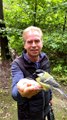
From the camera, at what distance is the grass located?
Answer: 4.24 metres

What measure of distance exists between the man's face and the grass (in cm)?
242

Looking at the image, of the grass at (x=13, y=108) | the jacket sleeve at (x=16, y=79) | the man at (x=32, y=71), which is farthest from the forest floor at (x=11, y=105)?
the jacket sleeve at (x=16, y=79)

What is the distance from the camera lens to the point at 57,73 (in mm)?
6570

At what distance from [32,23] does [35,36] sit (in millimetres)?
5347

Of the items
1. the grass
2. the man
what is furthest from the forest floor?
the man

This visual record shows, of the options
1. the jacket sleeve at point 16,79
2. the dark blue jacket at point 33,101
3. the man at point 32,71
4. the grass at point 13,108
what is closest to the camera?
the jacket sleeve at point 16,79

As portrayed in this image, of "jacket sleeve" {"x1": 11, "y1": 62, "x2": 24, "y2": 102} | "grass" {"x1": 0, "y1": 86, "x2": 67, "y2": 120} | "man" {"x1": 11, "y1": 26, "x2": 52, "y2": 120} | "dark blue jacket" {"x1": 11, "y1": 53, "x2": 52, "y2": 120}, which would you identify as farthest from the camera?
"grass" {"x1": 0, "y1": 86, "x2": 67, "y2": 120}

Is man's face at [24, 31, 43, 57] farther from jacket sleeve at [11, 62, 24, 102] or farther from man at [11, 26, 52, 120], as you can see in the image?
jacket sleeve at [11, 62, 24, 102]

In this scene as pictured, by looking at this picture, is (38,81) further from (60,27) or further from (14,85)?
(60,27)

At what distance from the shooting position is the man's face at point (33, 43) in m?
1.92

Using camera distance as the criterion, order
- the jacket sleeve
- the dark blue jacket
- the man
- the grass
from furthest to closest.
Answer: the grass, the dark blue jacket, the man, the jacket sleeve

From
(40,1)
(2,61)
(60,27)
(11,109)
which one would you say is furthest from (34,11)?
(11,109)

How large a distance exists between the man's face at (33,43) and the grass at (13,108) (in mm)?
2424

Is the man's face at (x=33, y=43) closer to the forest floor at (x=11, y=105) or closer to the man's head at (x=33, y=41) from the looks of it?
the man's head at (x=33, y=41)
